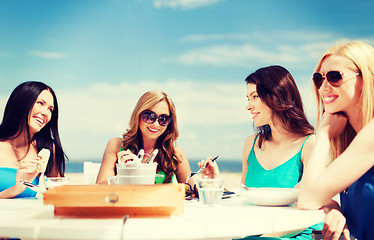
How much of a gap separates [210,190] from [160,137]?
1.88 metres

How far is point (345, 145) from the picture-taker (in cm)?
221

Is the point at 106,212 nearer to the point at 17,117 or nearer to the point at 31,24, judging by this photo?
the point at 17,117

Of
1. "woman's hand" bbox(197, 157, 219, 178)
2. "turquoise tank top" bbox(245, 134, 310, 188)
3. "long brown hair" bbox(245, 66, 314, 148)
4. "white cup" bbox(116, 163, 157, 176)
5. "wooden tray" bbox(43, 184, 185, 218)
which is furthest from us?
"long brown hair" bbox(245, 66, 314, 148)

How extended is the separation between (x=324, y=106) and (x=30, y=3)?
40776mm

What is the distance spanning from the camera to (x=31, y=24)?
3866 cm

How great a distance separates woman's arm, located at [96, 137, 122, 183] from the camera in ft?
10.9

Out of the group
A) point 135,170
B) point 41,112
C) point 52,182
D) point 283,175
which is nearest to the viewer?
point 135,170

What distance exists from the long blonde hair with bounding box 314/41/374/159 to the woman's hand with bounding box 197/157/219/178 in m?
0.74

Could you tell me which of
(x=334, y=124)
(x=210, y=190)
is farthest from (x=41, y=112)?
(x=334, y=124)

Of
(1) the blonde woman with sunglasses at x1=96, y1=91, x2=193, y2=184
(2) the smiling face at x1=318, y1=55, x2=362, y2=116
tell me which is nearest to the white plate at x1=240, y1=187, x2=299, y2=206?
(2) the smiling face at x1=318, y1=55, x2=362, y2=116

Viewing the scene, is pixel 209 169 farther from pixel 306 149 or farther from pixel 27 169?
pixel 27 169

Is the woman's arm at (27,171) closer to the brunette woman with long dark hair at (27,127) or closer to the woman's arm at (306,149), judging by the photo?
the brunette woman with long dark hair at (27,127)

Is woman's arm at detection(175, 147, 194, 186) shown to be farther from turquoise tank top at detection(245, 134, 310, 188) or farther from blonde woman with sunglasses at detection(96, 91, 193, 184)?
turquoise tank top at detection(245, 134, 310, 188)

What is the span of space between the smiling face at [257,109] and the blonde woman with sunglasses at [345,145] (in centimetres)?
82
